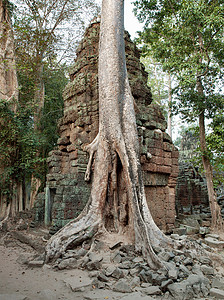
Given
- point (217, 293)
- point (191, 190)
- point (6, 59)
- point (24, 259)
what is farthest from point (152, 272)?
point (191, 190)

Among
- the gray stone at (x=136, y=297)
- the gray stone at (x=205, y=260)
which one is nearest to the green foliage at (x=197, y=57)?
the gray stone at (x=205, y=260)

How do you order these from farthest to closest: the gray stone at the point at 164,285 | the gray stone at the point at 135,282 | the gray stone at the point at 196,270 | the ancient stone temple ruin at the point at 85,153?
1. the ancient stone temple ruin at the point at 85,153
2. the gray stone at the point at 196,270
3. the gray stone at the point at 135,282
4. the gray stone at the point at 164,285

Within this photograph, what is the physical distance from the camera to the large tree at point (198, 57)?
6.65m

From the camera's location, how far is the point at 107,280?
9.41ft

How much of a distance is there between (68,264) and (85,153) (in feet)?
8.64

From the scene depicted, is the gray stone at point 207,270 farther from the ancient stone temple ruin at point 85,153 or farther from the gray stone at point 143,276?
the ancient stone temple ruin at point 85,153

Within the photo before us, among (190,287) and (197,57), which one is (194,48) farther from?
(190,287)

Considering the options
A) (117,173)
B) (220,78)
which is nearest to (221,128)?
(220,78)

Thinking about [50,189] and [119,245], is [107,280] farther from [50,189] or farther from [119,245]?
[50,189]

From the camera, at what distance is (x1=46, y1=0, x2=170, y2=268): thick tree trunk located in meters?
3.67

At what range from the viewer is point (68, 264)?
Result: 3.29m

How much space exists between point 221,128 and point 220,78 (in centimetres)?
171

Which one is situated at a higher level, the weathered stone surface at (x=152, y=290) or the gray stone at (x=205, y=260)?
the gray stone at (x=205, y=260)

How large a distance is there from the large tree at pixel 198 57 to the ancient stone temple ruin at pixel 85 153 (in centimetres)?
162
